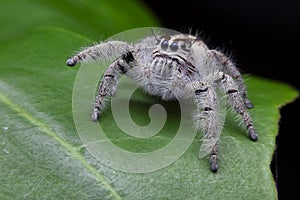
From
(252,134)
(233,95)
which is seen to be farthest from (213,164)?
(233,95)

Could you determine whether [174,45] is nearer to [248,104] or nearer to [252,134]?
[248,104]

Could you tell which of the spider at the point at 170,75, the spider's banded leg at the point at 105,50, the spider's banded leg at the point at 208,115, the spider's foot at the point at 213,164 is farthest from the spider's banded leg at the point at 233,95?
the spider's banded leg at the point at 105,50

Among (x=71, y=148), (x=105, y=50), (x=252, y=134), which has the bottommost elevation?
(x=71, y=148)

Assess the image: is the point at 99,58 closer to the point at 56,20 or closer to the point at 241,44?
the point at 56,20

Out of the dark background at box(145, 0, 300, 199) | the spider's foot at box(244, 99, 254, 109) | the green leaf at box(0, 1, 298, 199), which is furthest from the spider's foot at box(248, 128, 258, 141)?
the dark background at box(145, 0, 300, 199)

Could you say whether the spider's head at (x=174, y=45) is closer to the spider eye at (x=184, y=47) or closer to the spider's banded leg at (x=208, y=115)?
the spider eye at (x=184, y=47)

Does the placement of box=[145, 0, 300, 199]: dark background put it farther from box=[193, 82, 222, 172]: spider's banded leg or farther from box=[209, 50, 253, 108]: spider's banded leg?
box=[193, 82, 222, 172]: spider's banded leg
